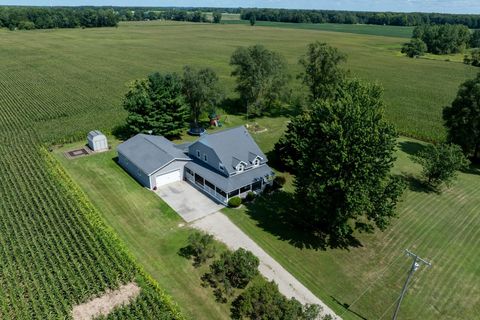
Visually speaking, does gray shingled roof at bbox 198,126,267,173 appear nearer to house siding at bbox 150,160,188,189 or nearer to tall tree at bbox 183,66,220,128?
house siding at bbox 150,160,188,189

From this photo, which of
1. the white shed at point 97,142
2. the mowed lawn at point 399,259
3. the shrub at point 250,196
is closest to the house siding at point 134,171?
the white shed at point 97,142

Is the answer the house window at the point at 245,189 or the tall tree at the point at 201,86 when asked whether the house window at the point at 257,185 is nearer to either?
the house window at the point at 245,189

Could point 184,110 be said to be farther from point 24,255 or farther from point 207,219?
point 24,255

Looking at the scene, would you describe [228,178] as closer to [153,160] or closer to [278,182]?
[278,182]

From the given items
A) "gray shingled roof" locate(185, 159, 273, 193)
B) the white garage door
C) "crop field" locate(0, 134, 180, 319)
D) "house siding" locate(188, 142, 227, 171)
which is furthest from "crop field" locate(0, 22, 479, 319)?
"house siding" locate(188, 142, 227, 171)

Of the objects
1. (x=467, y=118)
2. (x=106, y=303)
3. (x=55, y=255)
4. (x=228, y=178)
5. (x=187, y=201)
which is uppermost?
(x=467, y=118)

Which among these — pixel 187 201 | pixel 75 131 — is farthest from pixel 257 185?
pixel 75 131

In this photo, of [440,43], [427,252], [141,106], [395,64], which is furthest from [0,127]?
[440,43]
